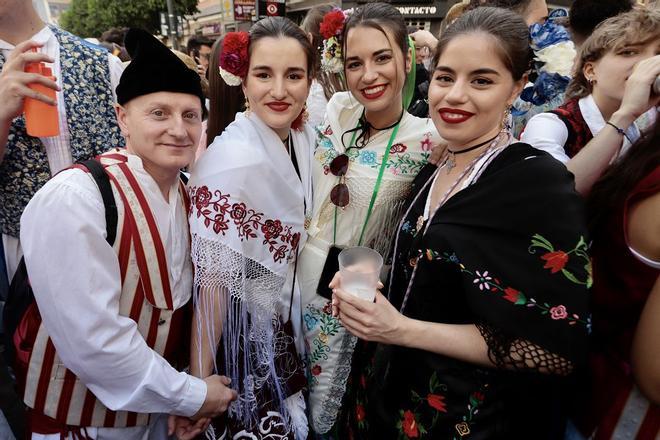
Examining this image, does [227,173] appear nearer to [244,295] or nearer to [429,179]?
[244,295]

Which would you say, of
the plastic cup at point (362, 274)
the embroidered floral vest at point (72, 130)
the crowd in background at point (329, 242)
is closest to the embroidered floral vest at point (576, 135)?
the crowd in background at point (329, 242)

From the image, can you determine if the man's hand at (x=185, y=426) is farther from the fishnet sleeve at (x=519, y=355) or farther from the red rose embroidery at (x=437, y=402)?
the fishnet sleeve at (x=519, y=355)

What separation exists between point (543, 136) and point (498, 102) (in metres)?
0.86

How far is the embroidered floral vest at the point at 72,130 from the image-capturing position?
1741mm

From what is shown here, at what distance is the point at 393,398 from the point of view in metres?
1.39

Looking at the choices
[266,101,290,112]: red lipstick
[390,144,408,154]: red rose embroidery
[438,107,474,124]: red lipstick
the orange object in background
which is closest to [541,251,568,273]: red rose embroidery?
[438,107,474,124]: red lipstick

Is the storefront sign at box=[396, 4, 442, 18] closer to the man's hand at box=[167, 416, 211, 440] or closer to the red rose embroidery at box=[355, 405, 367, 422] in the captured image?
the red rose embroidery at box=[355, 405, 367, 422]

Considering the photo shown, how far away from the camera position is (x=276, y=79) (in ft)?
5.43

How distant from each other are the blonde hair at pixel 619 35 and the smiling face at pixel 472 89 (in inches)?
39.9

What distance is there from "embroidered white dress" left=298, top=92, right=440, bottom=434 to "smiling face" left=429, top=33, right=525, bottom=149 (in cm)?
47

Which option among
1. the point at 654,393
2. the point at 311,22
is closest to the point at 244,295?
the point at 654,393

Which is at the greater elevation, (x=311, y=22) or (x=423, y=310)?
(x=311, y=22)

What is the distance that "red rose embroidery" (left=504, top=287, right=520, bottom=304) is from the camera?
109 cm

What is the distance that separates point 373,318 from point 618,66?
185 cm
